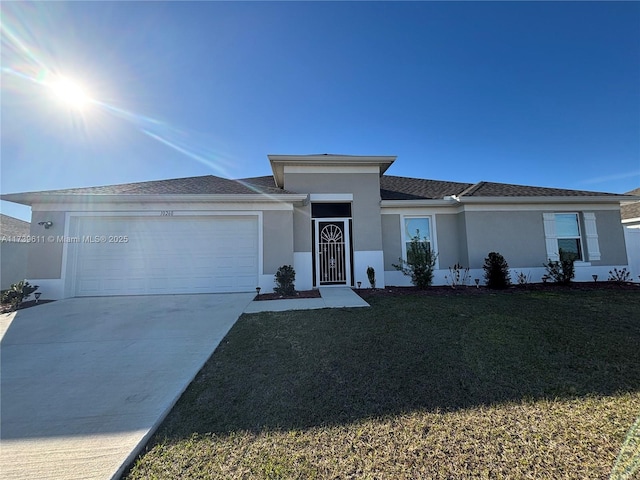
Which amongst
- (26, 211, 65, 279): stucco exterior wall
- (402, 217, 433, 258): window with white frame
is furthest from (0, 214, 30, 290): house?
(402, 217, 433, 258): window with white frame

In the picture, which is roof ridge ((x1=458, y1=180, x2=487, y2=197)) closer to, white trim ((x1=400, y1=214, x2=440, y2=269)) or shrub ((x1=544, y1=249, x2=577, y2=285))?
white trim ((x1=400, y1=214, x2=440, y2=269))

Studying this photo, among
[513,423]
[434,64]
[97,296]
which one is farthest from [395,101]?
[97,296]

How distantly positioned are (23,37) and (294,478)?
9.82 m

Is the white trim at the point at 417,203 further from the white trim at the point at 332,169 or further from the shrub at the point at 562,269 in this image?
the shrub at the point at 562,269

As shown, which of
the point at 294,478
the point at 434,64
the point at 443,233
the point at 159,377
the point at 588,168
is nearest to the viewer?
the point at 294,478

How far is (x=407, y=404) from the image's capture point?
2609 mm

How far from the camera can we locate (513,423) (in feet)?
7.66

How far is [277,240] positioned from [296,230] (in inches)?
33.9

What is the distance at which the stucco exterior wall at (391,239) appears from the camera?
32.5 feet

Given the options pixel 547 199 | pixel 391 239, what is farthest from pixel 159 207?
pixel 547 199

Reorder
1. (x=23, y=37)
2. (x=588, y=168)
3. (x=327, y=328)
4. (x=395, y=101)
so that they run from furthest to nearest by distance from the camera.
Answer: (x=588, y=168)
(x=395, y=101)
(x=23, y=37)
(x=327, y=328)

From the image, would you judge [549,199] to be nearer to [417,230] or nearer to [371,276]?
[417,230]

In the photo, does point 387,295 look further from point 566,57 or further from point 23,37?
point 23,37

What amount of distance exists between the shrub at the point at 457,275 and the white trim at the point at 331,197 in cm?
466
